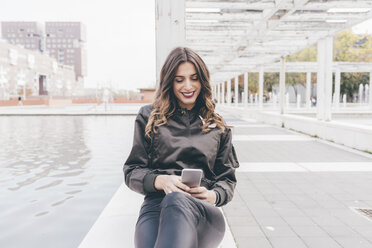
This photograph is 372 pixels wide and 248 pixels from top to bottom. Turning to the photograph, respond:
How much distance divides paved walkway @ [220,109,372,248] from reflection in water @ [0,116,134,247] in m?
1.92

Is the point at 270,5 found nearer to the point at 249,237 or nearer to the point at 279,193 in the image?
the point at 279,193

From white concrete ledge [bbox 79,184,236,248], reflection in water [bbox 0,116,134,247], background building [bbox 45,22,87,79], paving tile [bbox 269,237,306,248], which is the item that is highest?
background building [bbox 45,22,87,79]

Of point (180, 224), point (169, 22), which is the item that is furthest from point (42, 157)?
point (180, 224)

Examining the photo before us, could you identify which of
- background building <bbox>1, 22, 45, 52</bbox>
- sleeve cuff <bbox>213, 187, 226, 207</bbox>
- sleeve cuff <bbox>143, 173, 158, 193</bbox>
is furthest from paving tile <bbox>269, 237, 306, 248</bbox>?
background building <bbox>1, 22, 45, 52</bbox>

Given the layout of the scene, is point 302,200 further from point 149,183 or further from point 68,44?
point 68,44

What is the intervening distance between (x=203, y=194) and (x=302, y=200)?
295cm

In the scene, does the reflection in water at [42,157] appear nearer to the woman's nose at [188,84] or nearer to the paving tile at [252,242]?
the paving tile at [252,242]

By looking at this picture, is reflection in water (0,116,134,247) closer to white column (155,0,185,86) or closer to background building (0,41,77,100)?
white column (155,0,185,86)

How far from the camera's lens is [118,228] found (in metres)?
3.32

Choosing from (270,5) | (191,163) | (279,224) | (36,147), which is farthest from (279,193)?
(36,147)

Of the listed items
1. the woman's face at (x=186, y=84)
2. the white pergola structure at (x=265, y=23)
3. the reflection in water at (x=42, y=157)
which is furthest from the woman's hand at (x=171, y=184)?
the reflection in water at (x=42, y=157)

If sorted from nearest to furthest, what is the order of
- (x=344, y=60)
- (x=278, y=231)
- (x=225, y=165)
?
1. (x=225, y=165)
2. (x=278, y=231)
3. (x=344, y=60)

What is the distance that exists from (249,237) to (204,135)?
1447mm

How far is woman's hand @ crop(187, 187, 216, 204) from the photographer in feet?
7.21
